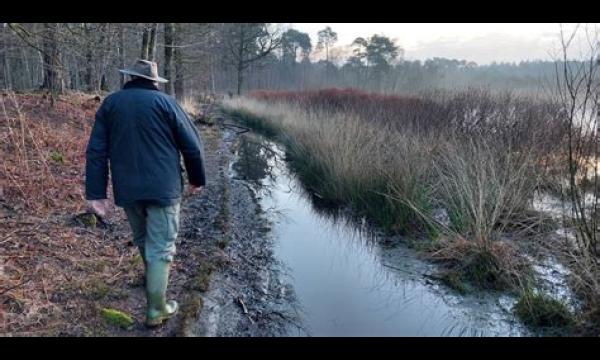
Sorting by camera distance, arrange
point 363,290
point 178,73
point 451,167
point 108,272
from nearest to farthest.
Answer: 1. point 108,272
2. point 363,290
3. point 451,167
4. point 178,73

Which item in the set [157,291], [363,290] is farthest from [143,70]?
[363,290]

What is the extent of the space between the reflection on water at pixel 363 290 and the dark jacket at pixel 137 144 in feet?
5.74

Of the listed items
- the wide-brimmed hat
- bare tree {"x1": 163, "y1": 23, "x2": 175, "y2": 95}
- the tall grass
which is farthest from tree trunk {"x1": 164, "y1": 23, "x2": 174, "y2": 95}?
the wide-brimmed hat

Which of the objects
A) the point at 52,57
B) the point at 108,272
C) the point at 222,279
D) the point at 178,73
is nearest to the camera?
the point at 108,272

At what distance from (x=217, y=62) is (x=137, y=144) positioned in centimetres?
3000

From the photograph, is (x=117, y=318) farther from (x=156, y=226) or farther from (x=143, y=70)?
(x=143, y=70)

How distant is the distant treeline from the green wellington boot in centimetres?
430

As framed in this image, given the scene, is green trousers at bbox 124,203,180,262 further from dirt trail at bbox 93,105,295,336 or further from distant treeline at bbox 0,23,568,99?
distant treeline at bbox 0,23,568,99

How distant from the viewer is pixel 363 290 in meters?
4.28

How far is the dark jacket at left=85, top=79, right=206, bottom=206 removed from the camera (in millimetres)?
2646

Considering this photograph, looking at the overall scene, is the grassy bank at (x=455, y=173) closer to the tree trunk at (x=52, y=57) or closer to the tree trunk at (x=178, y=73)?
the tree trunk at (x=52, y=57)

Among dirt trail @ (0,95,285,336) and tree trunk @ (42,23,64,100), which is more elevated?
tree trunk @ (42,23,64,100)

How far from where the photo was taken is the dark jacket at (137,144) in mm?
2646

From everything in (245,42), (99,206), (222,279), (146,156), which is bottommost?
(222,279)
